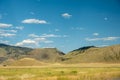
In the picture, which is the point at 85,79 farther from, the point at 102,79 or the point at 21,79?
the point at 21,79

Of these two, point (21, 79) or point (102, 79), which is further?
point (102, 79)

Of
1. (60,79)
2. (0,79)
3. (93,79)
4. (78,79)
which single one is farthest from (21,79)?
(93,79)

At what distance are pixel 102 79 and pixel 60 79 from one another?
1033cm

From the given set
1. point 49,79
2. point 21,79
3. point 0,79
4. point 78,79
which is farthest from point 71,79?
point 0,79

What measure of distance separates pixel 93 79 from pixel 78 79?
12.5ft

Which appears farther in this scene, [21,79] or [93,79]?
[93,79]

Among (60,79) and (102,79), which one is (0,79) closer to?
(60,79)

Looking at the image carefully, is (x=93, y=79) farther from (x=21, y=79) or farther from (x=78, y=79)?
(x=21, y=79)

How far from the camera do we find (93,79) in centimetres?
6050

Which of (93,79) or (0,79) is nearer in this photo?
(0,79)

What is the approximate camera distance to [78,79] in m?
58.5

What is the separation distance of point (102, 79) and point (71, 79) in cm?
730

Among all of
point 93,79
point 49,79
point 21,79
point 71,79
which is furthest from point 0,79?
point 93,79

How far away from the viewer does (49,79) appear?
55.4 metres
